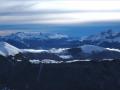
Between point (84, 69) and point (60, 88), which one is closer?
point (60, 88)

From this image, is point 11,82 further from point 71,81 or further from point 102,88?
point 102,88

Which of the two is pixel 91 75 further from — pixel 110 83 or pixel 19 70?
pixel 19 70

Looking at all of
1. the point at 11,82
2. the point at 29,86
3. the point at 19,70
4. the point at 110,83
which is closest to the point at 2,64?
the point at 19,70

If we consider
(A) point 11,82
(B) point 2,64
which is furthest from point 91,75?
(B) point 2,64

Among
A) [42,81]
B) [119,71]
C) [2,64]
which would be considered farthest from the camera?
[2,64]

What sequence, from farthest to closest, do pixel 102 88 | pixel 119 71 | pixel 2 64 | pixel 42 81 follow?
pixel 2 64 → pixel 119 71 → pixel 42 81 → pixel 102 88

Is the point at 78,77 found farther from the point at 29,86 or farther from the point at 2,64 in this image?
the point at 2,64

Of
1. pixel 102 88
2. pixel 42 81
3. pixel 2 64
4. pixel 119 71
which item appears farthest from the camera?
pixel 2 64

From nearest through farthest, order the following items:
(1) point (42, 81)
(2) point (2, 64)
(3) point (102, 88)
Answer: (3) point (102, 88) < (1) point (42, 81) < (2) point (2, 64)

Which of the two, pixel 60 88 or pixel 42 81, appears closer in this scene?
pixel 60 88
